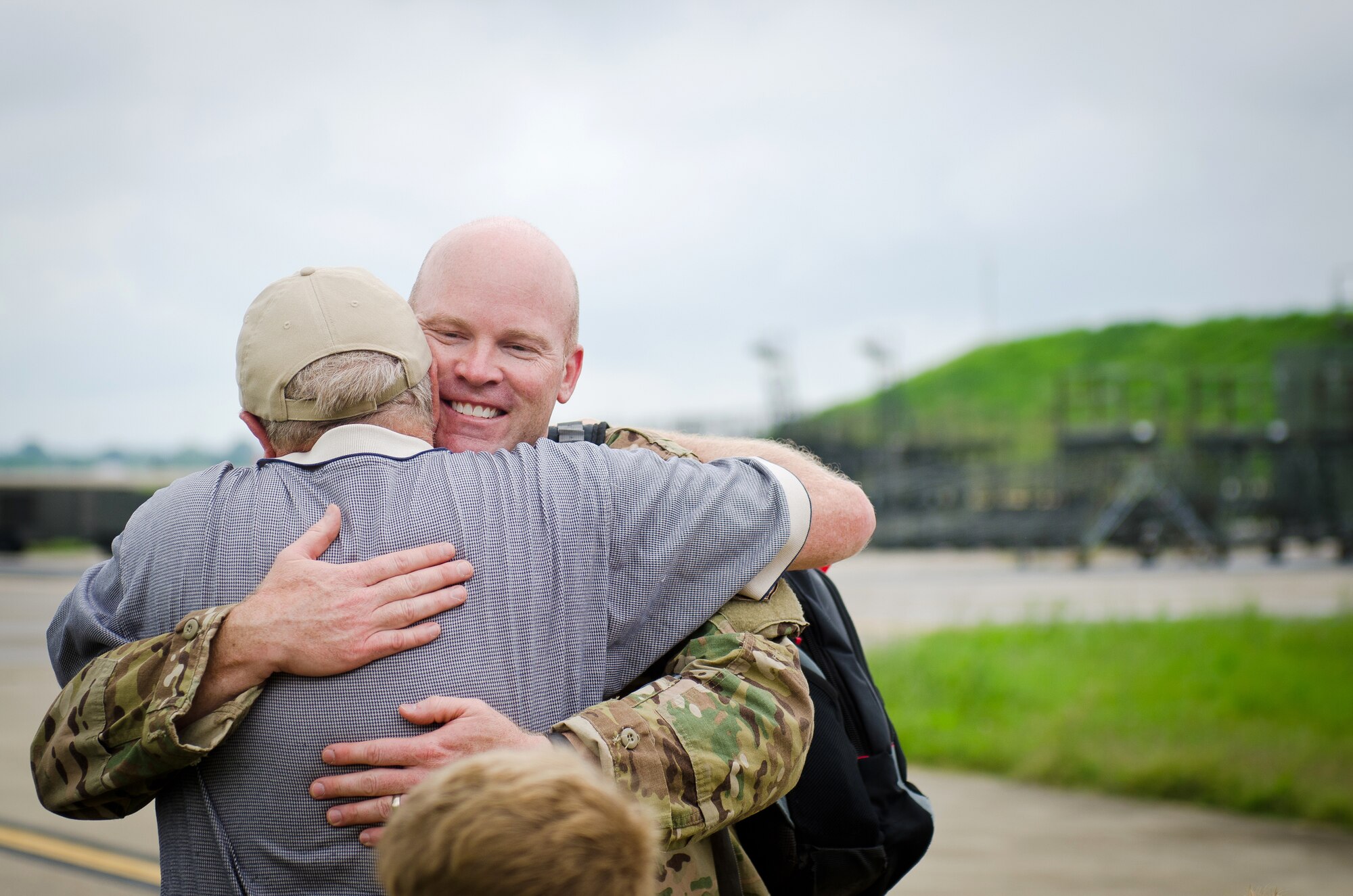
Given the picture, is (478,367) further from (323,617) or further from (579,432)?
(323,617)

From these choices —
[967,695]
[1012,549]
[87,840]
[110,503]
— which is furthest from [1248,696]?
[110,503]

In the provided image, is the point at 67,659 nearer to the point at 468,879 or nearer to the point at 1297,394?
the point at 468,879

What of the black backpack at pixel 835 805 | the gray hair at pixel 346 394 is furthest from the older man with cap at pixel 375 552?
the black backpack at pixel 835 805

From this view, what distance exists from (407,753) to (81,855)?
4696 mm

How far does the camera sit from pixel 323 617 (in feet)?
5.06

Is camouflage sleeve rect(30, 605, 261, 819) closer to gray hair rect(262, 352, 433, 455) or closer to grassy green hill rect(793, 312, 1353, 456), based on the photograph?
Result: gray hair rect(262, 352, 433, 455)

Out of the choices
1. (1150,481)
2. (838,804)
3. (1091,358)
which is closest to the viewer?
(838,804)

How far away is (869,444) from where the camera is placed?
38.1 m

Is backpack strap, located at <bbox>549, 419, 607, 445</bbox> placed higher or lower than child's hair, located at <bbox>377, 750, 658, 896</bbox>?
higher

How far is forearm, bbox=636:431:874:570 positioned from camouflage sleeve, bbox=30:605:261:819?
0.82 meters

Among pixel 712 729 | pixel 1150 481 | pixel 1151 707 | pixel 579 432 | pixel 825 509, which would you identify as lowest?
pixel 1150 481

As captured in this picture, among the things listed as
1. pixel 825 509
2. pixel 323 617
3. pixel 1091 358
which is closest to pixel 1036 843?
pixel 825 509

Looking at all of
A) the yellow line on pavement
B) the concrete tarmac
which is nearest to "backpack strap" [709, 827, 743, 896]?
the concrete tarmac

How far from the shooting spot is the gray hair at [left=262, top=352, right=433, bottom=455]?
1.69 metres
